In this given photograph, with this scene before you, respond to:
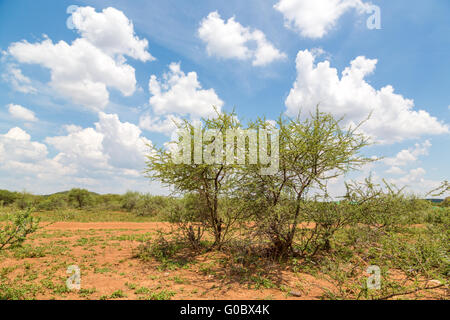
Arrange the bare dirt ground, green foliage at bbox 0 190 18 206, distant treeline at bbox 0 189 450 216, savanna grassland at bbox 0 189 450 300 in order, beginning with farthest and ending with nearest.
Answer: green foliage at bbox 0 190 18 206 < distant treeline at bbox 0 189 450 216 < the bare dirt ground < savanna grassland at bbox 0 189 450 300

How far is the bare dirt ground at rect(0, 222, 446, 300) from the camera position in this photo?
238 inches

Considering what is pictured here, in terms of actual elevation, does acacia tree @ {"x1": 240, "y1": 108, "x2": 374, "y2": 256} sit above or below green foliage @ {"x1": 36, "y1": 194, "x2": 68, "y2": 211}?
above

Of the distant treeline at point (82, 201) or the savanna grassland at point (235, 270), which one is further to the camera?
the distant treeline at point (82, 201)

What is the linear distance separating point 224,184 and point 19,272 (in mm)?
7968

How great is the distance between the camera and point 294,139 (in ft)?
27.0

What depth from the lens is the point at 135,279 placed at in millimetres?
7234

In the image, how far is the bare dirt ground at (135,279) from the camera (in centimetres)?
604

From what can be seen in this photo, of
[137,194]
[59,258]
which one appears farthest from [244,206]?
[137,194]

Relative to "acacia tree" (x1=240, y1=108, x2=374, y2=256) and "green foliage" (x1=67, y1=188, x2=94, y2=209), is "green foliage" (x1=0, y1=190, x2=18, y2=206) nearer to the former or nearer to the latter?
"green foliage" (x1=67, y1=188, x2=94, y2=209)

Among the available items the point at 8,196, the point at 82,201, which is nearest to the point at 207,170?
the point at 82,201

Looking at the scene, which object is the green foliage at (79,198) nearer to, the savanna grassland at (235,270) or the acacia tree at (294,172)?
the savanna grassland at (235,270)

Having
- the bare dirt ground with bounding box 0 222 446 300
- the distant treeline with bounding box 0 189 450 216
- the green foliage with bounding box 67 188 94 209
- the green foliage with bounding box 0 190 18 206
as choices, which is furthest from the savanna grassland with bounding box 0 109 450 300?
the green foliage with bounding box 0 190 18 206

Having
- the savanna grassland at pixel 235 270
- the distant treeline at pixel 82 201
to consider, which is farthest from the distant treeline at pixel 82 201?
the savanna grassland at pixel 235 270
